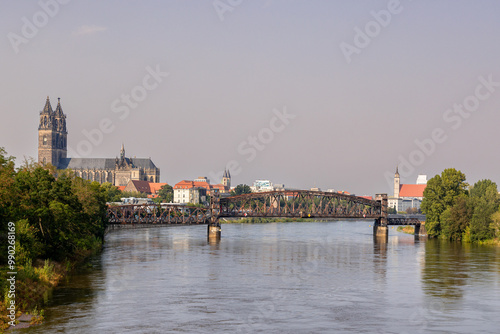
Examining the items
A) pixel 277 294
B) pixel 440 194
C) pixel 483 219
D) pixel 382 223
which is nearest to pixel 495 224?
pixel 483 219

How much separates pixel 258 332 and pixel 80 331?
8.61 meters

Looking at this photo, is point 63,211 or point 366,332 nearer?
point 366,332

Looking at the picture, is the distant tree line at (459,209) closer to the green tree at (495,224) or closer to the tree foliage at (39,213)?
the green tree at (495,224)

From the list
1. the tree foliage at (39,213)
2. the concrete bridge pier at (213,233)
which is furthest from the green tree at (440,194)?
the tree foliage at (39,213)

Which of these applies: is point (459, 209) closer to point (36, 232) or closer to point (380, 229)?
point (380, 229)

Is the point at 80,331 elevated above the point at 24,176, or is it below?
below

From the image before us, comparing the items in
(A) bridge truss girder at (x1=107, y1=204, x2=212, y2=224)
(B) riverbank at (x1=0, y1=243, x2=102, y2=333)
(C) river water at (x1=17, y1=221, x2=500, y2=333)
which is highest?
(A) bridge truss girder at (x1=107, y1=204, x2=212, y2=224)

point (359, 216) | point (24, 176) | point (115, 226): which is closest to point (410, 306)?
point (24, 176)

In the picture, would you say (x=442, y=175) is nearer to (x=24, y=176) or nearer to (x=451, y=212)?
(x=451, y=212)

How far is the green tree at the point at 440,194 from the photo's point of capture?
10231 centimetres

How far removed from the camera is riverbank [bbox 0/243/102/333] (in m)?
31.6

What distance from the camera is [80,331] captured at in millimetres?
30562

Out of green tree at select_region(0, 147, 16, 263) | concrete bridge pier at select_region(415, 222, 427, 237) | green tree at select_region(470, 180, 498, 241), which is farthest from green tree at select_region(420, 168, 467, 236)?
green tree at select_region(0, 147, 16, 263)

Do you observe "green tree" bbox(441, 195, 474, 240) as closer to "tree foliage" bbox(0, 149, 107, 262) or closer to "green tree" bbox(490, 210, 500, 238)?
"green tree" bbox(490, 210, 500, 238)
